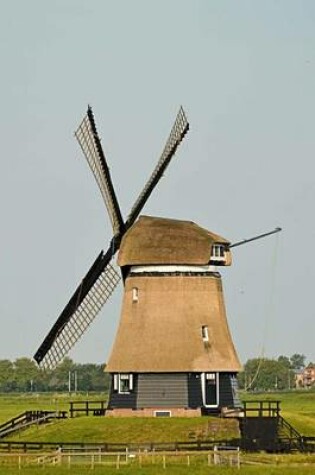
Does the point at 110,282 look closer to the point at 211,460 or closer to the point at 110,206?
the point at 110,206

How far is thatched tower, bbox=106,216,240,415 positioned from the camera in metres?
51.0

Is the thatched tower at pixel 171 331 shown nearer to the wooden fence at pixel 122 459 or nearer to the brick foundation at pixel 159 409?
the brick foundation at pixel 159 409

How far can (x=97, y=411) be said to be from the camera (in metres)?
54.6

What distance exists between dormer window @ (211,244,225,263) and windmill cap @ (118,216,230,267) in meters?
0.24

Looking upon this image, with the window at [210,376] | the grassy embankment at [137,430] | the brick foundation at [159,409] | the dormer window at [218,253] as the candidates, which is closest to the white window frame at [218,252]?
the dormer window at [218,253]

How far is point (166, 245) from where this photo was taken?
51.6m

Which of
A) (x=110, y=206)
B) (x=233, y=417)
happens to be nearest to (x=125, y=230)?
(x=110, y=206)

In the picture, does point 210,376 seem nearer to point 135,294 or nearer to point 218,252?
point 135,294

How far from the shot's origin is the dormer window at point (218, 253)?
172 feet

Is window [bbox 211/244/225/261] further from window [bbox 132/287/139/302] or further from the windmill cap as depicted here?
window [bbox 132/287/139/302]

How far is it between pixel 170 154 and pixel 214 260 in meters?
5.92

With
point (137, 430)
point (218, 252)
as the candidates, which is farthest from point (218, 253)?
point (137, 430)

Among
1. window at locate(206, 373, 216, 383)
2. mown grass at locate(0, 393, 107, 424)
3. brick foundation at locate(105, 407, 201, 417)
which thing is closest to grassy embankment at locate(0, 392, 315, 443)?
brick foundation at locate(105, 407, 201, 417)

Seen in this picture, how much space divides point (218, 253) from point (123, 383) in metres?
6.36
